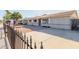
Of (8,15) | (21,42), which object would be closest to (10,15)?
(8,15)

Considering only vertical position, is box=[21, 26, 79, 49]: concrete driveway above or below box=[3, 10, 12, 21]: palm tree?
below

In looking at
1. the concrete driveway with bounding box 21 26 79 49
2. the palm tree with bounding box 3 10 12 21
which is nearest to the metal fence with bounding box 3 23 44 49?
the concrete driveway with bounding box 21 26 79 49

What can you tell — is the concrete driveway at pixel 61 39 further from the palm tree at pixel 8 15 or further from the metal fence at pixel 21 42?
the palm tree at pixel 8 15

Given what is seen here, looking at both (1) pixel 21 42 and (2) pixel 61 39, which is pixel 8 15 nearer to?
(1) pixel 21 42

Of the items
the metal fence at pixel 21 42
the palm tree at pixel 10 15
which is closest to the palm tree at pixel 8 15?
the palm tree at pixel 10 15

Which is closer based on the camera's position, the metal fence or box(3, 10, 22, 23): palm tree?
the metal fence

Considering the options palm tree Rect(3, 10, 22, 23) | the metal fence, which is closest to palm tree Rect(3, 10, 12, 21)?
palm tree Rect(3, 10, 22, 23)

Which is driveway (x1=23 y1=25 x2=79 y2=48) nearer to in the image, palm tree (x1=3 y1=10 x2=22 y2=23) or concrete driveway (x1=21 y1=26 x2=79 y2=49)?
concrete driveway (x1=21 y1=26 x2=79 y2=49)

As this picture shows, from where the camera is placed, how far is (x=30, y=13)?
5.87ft

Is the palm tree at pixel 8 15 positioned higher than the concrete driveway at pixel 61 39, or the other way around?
the palm tree at pixel 8 15
